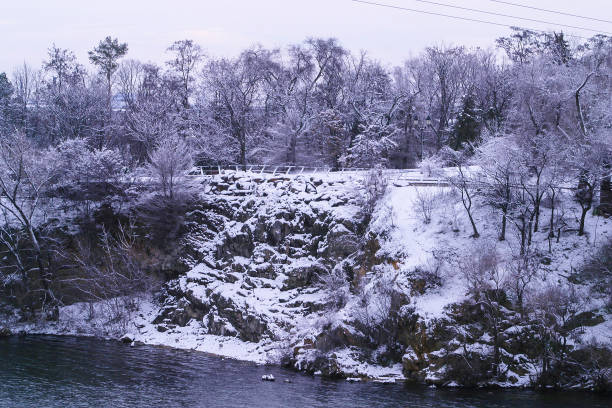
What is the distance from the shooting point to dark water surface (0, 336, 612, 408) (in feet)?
75.7

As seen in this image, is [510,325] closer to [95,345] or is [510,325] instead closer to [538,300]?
[538,300]

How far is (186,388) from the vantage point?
25.2 m

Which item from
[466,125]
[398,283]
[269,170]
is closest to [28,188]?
[269,170]

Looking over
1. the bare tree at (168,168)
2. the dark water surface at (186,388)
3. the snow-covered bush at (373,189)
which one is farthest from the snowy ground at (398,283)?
the bare tree at (168,168)

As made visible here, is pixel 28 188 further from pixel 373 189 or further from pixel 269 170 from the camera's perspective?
pixel 373 189

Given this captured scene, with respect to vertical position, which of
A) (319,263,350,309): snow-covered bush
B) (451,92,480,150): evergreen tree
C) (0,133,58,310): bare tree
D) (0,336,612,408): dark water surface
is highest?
(451,92,480,150): evergreen tree

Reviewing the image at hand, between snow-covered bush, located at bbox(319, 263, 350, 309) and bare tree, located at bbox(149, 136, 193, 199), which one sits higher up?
bare tree, located at bbox(149, 136, 193, 199)

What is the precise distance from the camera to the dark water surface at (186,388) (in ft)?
75.7

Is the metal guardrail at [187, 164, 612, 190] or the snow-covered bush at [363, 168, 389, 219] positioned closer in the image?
the snow-covered bush at [363, 168, 389, 219]

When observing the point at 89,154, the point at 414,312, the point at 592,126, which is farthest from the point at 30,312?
the point at 592,126

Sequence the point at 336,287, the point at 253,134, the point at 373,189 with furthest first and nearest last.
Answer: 1. the point at 253,134
2. the point at 373,189
3. the point at 336,287

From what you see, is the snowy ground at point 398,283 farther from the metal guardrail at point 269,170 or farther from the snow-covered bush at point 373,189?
the metal guardrail at point 269,170

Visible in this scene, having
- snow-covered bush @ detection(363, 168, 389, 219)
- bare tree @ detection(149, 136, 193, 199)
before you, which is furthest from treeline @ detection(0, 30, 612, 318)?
snow-covered bush @ detection(363, 168, 389, 219)

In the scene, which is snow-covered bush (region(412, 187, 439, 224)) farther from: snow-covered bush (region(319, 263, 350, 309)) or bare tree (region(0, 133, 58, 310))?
bare tree (region(0, 133, 58, 310))
